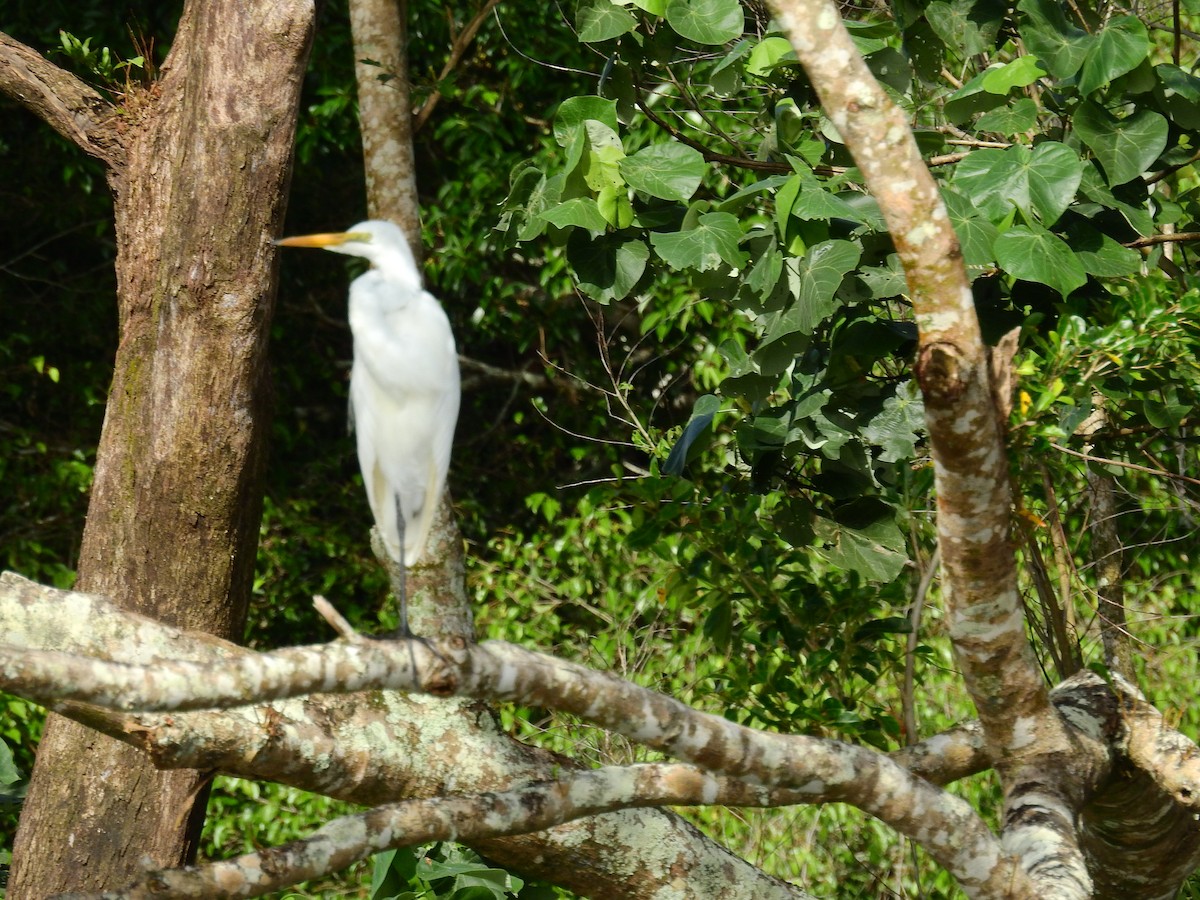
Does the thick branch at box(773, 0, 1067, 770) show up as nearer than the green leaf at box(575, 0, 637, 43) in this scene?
Yes

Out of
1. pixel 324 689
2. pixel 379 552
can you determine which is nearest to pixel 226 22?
pixel 379 552

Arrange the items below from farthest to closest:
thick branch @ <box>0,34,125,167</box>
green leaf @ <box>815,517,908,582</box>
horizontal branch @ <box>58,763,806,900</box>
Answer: thick branch @ <box>0,34,125,167</box> → green leaf @ <box>815,517,908,582</box> → horizontal branch @ <box>58,763,806,900</box>

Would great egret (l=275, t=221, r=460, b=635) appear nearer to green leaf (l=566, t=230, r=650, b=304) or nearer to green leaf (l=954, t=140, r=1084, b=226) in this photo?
green leaf (l=566, t=230, r=650, b=304)

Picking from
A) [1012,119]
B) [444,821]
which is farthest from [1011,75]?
[444,821]

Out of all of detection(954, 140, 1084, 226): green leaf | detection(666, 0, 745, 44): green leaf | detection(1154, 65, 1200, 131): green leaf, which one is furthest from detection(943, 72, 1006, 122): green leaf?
detection(666, 0, 745, 44): green leaf

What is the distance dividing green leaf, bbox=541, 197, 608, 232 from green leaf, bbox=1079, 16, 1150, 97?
712mm

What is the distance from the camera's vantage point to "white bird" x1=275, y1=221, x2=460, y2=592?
175 centimetres

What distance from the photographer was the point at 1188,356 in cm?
195

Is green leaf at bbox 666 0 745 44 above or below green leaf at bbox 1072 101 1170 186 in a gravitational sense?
above

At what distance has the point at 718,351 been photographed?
2256 millimetres

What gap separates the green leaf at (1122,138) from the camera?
5.90 feet

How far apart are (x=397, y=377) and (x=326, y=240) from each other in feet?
0.68

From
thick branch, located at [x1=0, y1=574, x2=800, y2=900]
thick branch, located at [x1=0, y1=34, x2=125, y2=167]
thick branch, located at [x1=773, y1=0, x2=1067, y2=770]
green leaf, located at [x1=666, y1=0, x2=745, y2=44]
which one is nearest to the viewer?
thick branch, located at [x1=773, y1=0, x2=1067, y2=770]

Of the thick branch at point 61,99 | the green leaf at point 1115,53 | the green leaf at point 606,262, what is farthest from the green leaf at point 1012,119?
the thick branch at point 61,99
